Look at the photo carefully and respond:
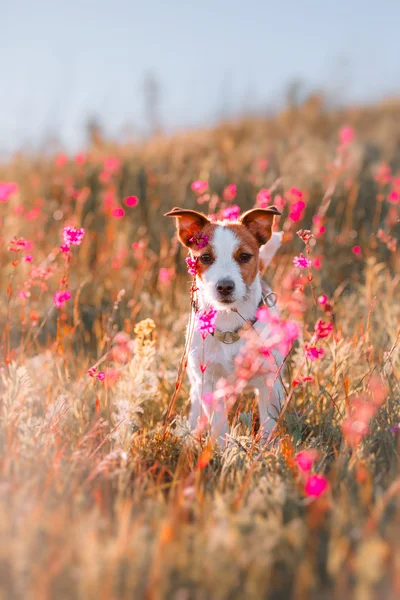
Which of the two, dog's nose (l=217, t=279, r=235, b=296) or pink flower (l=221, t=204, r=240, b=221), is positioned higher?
pink flower (l=221, t=204, r=240, b=221)

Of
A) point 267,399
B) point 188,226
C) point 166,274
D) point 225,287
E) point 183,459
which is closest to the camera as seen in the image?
point 183,459

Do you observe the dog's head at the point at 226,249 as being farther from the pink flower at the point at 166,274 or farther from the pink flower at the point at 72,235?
the pink flower at the point at 166,274

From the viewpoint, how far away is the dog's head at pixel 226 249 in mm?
2875

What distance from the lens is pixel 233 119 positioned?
12.3 m

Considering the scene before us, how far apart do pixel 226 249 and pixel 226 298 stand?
307 mm

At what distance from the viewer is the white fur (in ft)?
9.62

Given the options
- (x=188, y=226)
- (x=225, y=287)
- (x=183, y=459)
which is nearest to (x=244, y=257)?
(x=225, y=287)

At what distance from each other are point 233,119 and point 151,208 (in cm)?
667

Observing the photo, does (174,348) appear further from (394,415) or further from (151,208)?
(151,208)

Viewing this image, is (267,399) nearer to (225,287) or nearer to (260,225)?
(225,287)

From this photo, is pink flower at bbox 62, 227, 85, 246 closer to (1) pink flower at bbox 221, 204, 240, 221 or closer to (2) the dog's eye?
(2) the dog's eye

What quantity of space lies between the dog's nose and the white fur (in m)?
0.03

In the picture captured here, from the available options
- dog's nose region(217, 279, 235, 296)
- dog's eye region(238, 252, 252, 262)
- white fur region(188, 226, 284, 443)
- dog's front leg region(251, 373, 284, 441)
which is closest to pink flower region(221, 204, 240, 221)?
white fur region(188, 226, 284, 443)

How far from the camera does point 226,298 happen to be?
287 cm
